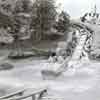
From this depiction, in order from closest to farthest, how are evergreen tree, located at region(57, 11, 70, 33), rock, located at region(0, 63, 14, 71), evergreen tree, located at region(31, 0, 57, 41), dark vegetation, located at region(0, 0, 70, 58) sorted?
rock, located at region(0, 63, 14, 71) → dark vegetation, located at region(0, 0, 70, 58) → evergreen tree, located at region(31, 0, 57, 41) → evergreen tree, located at region(57, 11, 70, 33)

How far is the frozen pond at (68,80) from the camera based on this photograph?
5.62 meters

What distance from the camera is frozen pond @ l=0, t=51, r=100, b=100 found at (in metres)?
5.62

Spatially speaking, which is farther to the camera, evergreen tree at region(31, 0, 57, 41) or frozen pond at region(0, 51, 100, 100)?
evergreen tree at region(31, 0, 57, 41)

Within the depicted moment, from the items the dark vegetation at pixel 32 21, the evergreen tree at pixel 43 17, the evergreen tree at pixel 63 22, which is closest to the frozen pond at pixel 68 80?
the dark vegetation at pixel 32 21

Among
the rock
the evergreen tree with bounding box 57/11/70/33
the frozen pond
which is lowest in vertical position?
the rock

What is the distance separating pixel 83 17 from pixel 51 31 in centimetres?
244

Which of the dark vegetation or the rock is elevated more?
the dark vegetation

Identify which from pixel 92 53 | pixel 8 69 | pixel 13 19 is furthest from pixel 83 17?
pixel 8 69

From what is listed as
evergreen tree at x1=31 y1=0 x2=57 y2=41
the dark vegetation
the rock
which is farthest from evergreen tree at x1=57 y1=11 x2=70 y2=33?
the rock

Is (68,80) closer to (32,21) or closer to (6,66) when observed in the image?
(6,66)

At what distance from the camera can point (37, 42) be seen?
42.8 feet

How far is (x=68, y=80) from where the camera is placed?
7.01 m

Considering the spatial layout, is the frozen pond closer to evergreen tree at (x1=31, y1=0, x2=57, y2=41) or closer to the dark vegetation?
the dark vegetation

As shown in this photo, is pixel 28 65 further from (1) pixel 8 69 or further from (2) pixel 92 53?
(2) pixel 92 53
